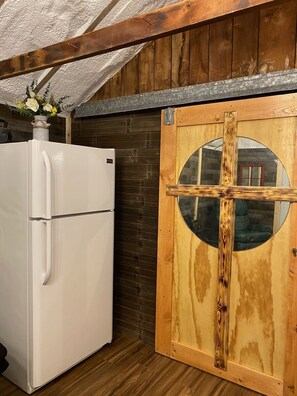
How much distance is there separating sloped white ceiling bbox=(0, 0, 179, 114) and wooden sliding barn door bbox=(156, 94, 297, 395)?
0.83 meters

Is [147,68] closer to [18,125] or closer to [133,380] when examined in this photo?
[18,125]

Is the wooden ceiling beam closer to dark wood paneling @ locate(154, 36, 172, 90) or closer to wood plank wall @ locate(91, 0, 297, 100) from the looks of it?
wood plank wall @ locate(91, 0, 297, 100)

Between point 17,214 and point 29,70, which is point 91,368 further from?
point 29,70

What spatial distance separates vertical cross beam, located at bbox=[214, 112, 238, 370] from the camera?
7.00ft

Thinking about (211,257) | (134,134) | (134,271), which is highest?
Answer: (134,134)

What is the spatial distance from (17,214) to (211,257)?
1416 mm

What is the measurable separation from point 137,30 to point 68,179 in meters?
1.07

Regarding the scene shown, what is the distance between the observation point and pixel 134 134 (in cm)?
268

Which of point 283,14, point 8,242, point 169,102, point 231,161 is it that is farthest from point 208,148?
point 8,242

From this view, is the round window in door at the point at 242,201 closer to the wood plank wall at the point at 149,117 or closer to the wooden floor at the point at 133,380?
the wood plank wall at the point at 149,117

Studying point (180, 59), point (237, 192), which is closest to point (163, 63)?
point (180, 59)

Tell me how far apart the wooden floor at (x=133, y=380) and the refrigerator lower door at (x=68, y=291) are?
0.29 ft

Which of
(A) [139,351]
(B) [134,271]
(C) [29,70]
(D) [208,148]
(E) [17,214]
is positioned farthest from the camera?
(B) [134,271]

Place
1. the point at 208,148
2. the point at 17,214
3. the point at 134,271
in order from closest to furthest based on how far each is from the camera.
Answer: the point at 17,214 → the point at 208,148 → the point at 134,271
